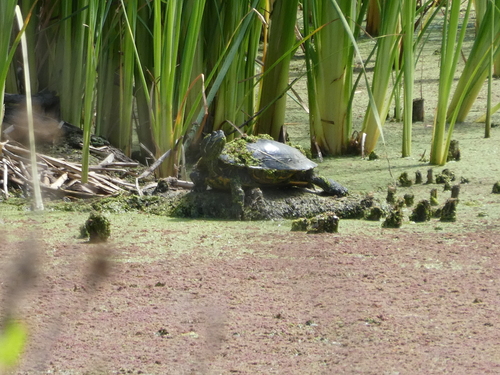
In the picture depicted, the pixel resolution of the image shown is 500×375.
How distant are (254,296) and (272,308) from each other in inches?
3.9

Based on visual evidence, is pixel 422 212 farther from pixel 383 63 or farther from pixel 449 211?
pixel 383 63

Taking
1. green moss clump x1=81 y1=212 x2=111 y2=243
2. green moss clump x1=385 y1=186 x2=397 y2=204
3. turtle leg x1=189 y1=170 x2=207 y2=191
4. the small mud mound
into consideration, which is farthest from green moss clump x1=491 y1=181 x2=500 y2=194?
green moss clump x1=81 y1=212 x2=111 y2=243

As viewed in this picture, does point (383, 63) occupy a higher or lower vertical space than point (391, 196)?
higher

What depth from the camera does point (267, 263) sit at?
85.7 inches

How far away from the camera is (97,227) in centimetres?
236

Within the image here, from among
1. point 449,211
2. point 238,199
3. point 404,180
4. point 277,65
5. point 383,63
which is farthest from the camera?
point 277,65

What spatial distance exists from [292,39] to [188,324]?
2.68 metres

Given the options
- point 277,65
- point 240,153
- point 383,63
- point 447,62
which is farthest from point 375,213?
point 277,65

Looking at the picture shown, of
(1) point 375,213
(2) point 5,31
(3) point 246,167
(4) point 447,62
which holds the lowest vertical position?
(1) point 375,213

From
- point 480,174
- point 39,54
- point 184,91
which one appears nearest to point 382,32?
point 480,174

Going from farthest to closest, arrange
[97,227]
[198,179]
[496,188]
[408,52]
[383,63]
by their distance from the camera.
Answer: [383,63]
[408,52]
[496,188]
[198,179]
[97,227]

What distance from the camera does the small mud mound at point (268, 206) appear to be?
2854mm

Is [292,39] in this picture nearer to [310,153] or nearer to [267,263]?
[310,153]

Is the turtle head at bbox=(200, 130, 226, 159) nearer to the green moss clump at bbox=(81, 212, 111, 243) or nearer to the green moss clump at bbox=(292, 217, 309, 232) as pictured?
the green moss clump at bbox=(292, 217, 309, 232)
